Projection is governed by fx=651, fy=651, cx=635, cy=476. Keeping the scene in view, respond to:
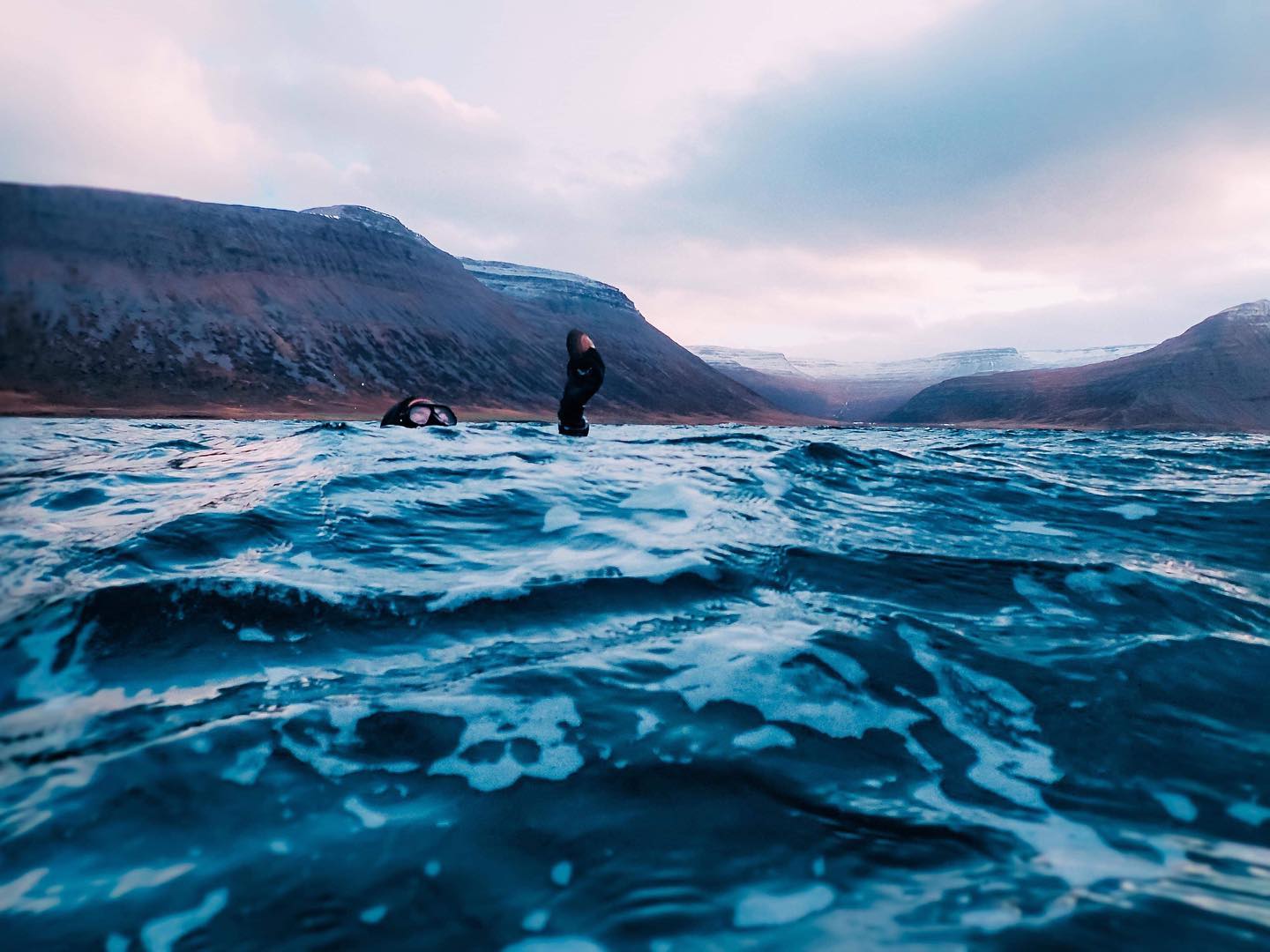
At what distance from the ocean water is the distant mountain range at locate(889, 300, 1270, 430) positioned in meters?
94.9

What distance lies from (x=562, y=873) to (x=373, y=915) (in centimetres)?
41

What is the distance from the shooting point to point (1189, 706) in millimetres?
2424

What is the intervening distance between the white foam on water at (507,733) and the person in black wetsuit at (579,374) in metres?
10.5

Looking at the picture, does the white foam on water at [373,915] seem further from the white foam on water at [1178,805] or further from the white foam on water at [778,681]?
the white foam on water at [1178,805]

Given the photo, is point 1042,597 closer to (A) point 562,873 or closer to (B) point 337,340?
(A) point 562,873

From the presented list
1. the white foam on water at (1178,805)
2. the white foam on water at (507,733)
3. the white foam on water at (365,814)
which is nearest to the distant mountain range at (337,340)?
the white foam on water at (507,733)

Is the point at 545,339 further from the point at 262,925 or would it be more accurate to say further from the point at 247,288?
the point at 262,925

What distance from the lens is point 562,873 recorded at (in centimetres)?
152

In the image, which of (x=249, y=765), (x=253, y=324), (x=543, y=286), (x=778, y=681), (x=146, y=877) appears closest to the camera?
(x=146, y=877)

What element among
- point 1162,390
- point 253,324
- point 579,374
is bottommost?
point 579,374

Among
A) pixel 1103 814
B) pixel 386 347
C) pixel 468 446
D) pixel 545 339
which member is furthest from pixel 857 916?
pixel 545 339

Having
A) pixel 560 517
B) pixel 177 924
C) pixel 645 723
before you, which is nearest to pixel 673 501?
pixel 560 517

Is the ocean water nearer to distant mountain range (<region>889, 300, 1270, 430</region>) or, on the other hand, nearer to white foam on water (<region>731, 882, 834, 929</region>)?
white foam on water (<region>731, 882, 834, 929</region>)

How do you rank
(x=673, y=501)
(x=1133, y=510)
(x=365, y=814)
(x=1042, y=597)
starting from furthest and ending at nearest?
(x=1133, y=510)
(x=673, y=501)
(x=1042, y=597)
(x=365, y=814)
